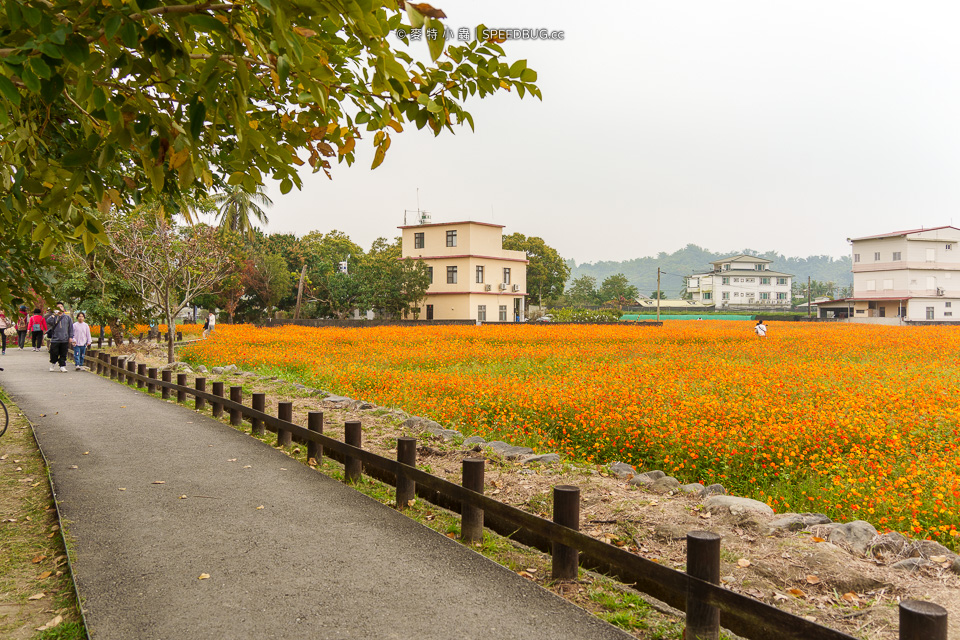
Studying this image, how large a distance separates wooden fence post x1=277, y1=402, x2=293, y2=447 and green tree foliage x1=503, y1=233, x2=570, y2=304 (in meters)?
69.5

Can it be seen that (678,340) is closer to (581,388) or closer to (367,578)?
(581,388)

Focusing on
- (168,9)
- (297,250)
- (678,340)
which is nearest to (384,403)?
(168,9)

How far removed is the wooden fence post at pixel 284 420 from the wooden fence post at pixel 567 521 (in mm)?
5157

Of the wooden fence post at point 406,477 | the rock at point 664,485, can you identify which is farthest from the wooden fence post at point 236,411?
the rock at point 664,485

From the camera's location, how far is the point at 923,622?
273 cm

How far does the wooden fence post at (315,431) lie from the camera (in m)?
7.81

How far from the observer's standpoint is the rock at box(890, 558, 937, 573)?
4609mm

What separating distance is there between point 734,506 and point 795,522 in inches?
20.8

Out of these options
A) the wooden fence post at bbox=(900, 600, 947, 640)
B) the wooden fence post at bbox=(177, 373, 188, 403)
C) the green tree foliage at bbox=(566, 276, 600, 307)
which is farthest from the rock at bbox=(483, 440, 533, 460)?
the green tree foliage at bbox=(566, 276, 600, 307)

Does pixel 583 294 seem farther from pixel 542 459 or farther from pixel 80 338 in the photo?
pixel 542 459

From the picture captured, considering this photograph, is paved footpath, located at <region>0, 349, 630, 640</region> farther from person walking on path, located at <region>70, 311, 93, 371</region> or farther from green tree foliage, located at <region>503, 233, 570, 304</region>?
green tree foliage, located at <region>503, 233, 570, 304</region>

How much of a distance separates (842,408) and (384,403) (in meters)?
8.04

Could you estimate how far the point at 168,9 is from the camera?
108 inches

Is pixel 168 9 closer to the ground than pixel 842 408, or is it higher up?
higher up
